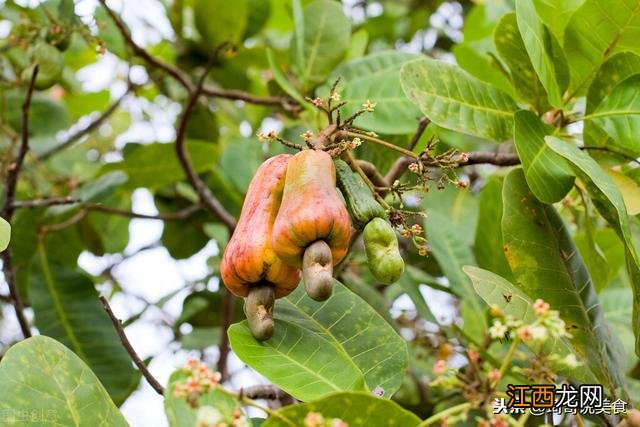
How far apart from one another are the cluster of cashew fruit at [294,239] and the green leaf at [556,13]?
538 mm

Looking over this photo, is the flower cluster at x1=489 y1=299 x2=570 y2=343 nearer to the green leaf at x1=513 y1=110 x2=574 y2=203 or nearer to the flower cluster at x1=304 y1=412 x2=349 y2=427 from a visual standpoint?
the flower cluster at x1=304 y1=412 x2=349 y2=427

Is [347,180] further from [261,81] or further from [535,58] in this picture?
[261,81]

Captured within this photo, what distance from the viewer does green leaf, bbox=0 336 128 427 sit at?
1.13 metres

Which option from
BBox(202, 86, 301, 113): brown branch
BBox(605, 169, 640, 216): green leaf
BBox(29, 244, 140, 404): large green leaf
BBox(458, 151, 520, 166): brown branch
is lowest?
BBox(29, 244, 140, 404): large green leaf

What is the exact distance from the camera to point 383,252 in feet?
3.67

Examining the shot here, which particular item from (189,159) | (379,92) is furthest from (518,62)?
(189,159)

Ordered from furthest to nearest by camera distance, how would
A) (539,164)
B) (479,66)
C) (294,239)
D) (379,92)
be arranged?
(479,66)
(379,92)
(539,164)
(294,239)

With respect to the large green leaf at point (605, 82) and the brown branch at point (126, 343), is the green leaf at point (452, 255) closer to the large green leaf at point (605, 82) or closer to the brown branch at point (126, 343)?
the large green leaf at point (605, 82)

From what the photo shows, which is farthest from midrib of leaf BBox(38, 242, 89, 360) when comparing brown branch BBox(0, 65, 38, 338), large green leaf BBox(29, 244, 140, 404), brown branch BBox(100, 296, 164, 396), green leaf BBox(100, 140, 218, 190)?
brown branch BBox(100, 296, 164, 396)

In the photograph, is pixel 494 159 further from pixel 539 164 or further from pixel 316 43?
pixel 316 43

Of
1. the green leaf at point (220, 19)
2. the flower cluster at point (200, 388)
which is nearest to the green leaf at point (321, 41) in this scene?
the green leaf at point (220, 19)

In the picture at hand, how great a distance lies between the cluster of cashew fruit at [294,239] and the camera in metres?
1.08

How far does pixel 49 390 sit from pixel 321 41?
1119 millimetres

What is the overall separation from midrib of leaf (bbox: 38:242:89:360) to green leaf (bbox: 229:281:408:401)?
26.9 inches
